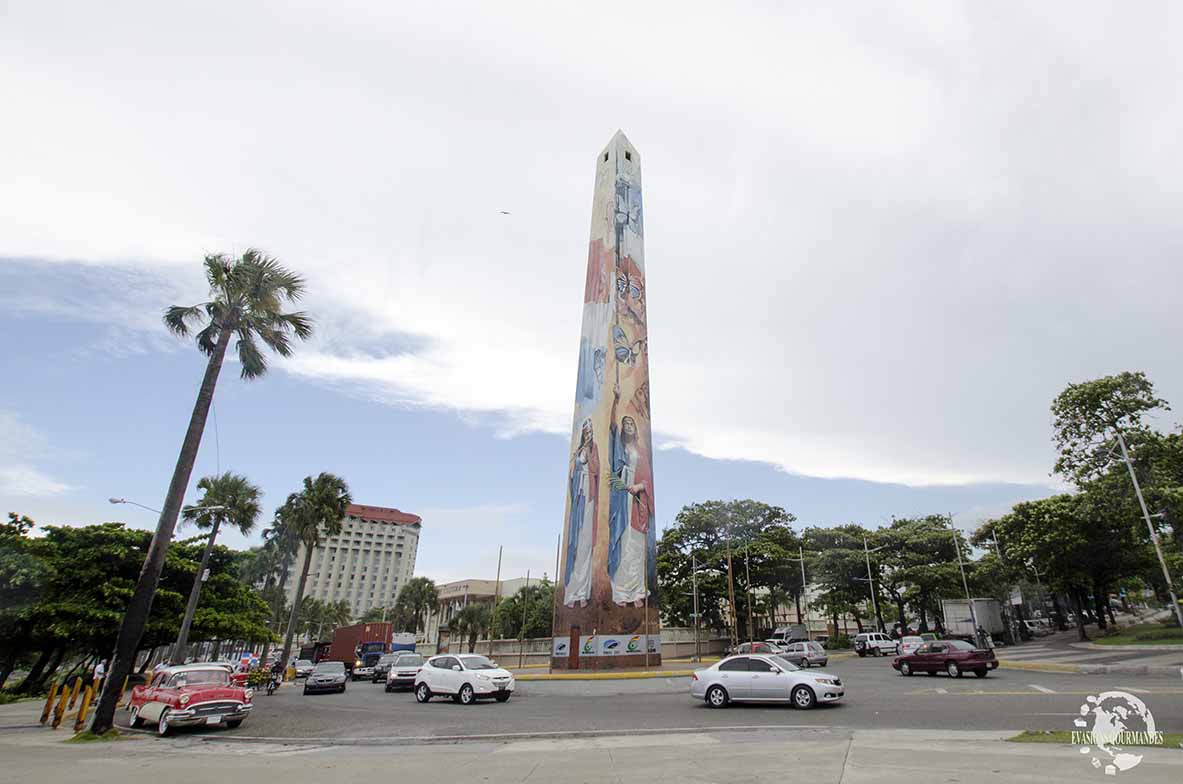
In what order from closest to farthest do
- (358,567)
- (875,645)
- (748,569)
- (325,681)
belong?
1. (325,681)
2. (875,645)
3. (748,569)
4. (358,567)

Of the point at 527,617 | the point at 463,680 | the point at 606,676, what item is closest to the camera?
the point at 463,680

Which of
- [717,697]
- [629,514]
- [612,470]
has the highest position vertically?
[612,470]

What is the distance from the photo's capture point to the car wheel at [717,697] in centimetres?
1700

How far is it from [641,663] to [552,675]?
7.39 meters

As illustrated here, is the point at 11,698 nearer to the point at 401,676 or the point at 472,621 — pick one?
the point at 401,676

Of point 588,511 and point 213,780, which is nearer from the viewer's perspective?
point 213,780

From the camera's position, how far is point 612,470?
4300 cm

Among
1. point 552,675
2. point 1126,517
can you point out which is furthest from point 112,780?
point 1126,517

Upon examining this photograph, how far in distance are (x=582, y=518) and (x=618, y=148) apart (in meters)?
31.2

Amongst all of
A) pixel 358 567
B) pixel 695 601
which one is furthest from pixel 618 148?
pixel 358 567

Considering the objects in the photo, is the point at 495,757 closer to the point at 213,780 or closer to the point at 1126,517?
the point at 213,780

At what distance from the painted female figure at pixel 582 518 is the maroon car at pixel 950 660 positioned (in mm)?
19675

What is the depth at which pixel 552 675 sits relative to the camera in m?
34.0

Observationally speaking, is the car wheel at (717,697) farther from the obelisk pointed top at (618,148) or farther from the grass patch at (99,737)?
the obelisk pointed top at (618,148)
